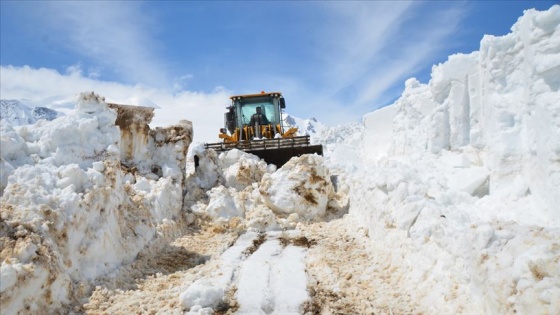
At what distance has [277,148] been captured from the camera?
1241cm

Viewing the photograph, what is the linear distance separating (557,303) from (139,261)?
4831mm

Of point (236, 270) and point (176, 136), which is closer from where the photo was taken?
point (236, 270)

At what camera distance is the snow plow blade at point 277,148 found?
12.3 metres

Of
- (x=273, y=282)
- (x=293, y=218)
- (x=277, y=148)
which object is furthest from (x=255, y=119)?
(x=273, y=282)

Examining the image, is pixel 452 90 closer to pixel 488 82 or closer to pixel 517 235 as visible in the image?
pixel 488 82

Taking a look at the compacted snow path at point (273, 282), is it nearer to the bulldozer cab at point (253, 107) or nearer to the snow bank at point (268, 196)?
the snow bank at point (268, 196)

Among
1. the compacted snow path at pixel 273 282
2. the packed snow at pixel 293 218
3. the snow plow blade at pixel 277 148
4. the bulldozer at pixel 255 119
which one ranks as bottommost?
the compacted snow path at pixel 273 282

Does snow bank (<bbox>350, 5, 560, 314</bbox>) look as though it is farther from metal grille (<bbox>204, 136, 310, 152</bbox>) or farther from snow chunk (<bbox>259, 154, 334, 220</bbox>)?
metal grille (<bbox>204, 136, 310, 152</bbox>)

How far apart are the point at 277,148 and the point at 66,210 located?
8.00 metres

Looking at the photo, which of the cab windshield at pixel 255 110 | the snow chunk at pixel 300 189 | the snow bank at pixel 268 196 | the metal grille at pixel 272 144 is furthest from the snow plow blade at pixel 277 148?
the cab windshield at pixel 255 110

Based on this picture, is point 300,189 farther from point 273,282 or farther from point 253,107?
point 253,107

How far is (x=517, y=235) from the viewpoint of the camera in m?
3.51

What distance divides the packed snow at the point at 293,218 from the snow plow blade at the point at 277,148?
24.8 inches

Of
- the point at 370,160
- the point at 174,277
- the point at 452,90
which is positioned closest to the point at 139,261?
the point at 174,277
